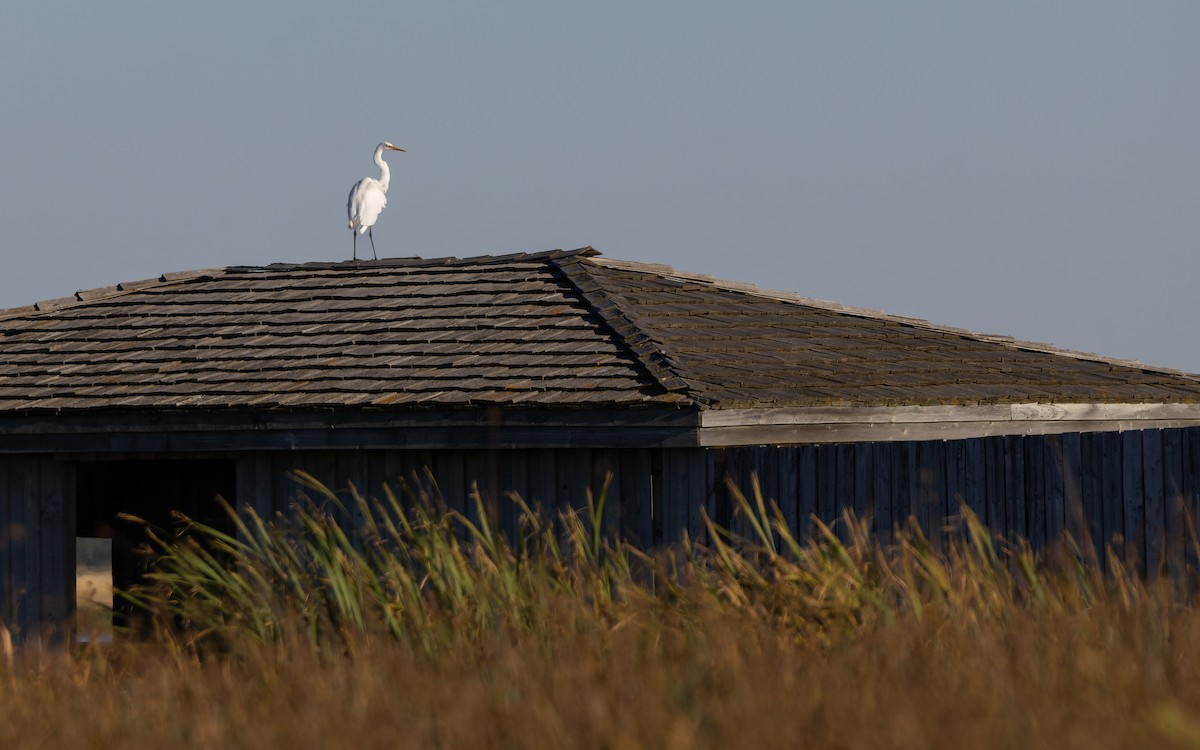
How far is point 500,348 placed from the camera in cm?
1256

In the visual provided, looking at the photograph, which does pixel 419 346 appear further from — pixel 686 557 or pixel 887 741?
pixel 887 741

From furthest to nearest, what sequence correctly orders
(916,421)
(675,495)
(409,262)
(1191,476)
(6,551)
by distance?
(409,262), (6,551), (916,421), (675,495), (1191,476)

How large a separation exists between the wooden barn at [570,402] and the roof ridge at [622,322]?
0.03m

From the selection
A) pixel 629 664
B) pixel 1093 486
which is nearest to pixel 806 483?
pixel 1093 486

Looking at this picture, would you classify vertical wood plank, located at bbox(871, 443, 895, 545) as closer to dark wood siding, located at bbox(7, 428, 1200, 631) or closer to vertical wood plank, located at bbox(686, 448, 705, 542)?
dark wood siding, located at bbox(7, 428, 1200, 631)

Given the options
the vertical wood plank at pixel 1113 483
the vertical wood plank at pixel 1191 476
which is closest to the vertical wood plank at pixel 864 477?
the vertical wood plank at pixel 1113 483

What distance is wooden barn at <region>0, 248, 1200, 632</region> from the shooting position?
32.8 ft

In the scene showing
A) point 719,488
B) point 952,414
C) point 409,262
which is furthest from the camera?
point 409,262

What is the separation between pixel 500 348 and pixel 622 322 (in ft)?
3.31

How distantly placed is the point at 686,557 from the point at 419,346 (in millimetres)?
4058

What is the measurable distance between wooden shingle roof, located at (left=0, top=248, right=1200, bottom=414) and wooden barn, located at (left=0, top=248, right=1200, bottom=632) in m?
0.04

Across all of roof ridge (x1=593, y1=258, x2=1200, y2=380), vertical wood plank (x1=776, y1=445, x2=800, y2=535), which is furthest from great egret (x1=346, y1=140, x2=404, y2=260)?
vertical wood plank (x1=776, y1=445, x2=800, y2=535)

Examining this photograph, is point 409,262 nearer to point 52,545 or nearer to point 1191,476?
point 52,545

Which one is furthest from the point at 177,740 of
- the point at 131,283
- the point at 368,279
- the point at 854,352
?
the point at 131,283
